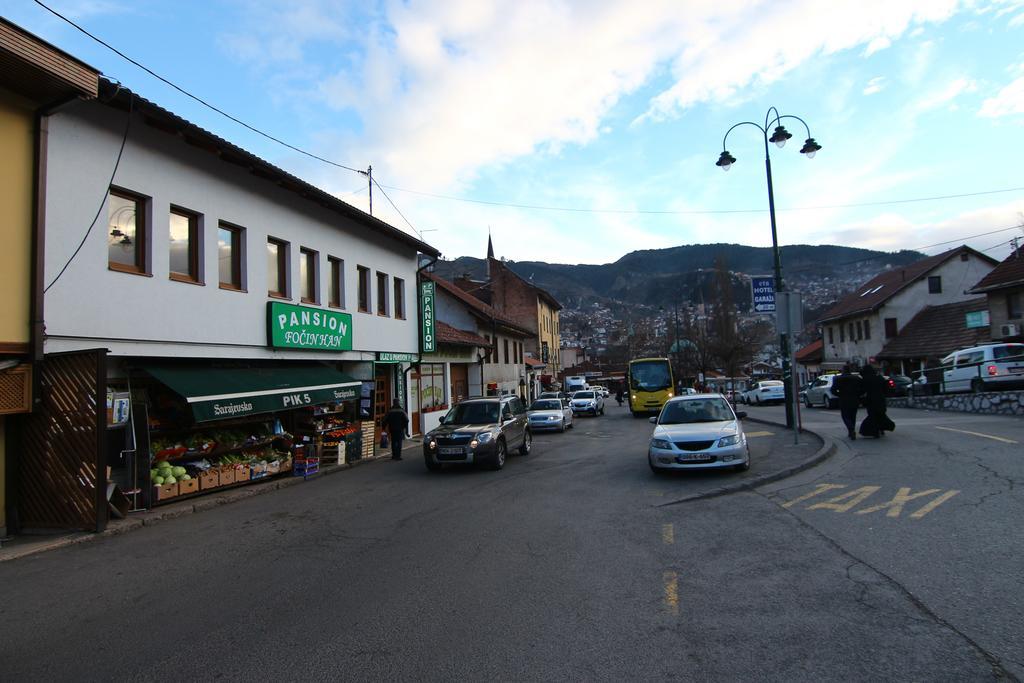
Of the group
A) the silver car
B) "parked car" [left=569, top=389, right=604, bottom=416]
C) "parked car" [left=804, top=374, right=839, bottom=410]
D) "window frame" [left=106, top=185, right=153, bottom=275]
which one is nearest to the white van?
"parked car" [left=804, top=374, right=839, bottom=410]

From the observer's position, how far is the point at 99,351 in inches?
347

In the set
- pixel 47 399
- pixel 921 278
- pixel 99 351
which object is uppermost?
pixel 921 278

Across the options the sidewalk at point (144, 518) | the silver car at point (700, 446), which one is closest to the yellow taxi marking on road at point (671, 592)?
the silver car at point (700, 446)

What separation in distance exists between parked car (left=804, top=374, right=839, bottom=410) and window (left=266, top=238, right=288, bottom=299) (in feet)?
86.4

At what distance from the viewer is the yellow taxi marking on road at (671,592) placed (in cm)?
493

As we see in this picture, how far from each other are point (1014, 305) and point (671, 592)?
33536 mm

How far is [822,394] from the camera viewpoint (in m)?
32.4

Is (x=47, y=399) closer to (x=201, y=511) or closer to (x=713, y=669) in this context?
(x=201, y=511)

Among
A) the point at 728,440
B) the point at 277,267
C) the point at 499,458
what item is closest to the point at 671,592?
the point at 728,440

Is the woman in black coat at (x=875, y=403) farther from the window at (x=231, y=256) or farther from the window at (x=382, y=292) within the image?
the window at (x=231, y=256)

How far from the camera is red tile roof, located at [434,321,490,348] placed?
24.8m

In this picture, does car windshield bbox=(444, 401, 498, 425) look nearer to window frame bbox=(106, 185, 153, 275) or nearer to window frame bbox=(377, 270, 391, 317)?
window frame bbox=(377, 270, 391, 317)

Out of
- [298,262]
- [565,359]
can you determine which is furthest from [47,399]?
[565,359]

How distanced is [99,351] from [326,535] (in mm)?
4247
